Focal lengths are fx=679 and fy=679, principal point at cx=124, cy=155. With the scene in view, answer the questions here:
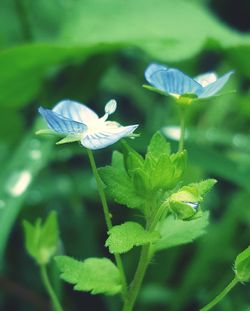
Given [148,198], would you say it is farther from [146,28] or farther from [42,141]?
[146,28]

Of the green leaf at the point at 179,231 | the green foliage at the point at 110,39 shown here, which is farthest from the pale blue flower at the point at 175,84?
the green foliage at the point at 110,39

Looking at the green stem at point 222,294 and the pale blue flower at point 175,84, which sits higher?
the pale blue flower at point 175,84

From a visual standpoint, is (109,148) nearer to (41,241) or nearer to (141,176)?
(41,241)

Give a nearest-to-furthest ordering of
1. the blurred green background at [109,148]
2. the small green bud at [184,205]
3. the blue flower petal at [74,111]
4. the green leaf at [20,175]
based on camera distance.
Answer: the small green bud at [184,205], the blue flower petal at [74,111], the green leaf at [20,175], the blurred green background at [109,148]

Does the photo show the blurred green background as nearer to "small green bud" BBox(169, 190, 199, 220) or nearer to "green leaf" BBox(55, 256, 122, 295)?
"green leaf" BBox(55, 256, 122, 295)

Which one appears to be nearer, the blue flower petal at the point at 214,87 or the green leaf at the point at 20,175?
the blue flower petal at the point at 214,87

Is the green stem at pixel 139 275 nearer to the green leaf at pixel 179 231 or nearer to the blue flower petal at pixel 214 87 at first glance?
the green leaf at pixel 179 231

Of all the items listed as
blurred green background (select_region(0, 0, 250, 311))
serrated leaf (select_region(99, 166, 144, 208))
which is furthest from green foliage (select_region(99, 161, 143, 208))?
blurred green background (select_region(0, 0, 250, 311))

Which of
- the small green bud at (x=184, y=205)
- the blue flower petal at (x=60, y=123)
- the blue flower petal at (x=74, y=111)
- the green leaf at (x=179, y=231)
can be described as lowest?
the green leaf at (x=179, y=231)
